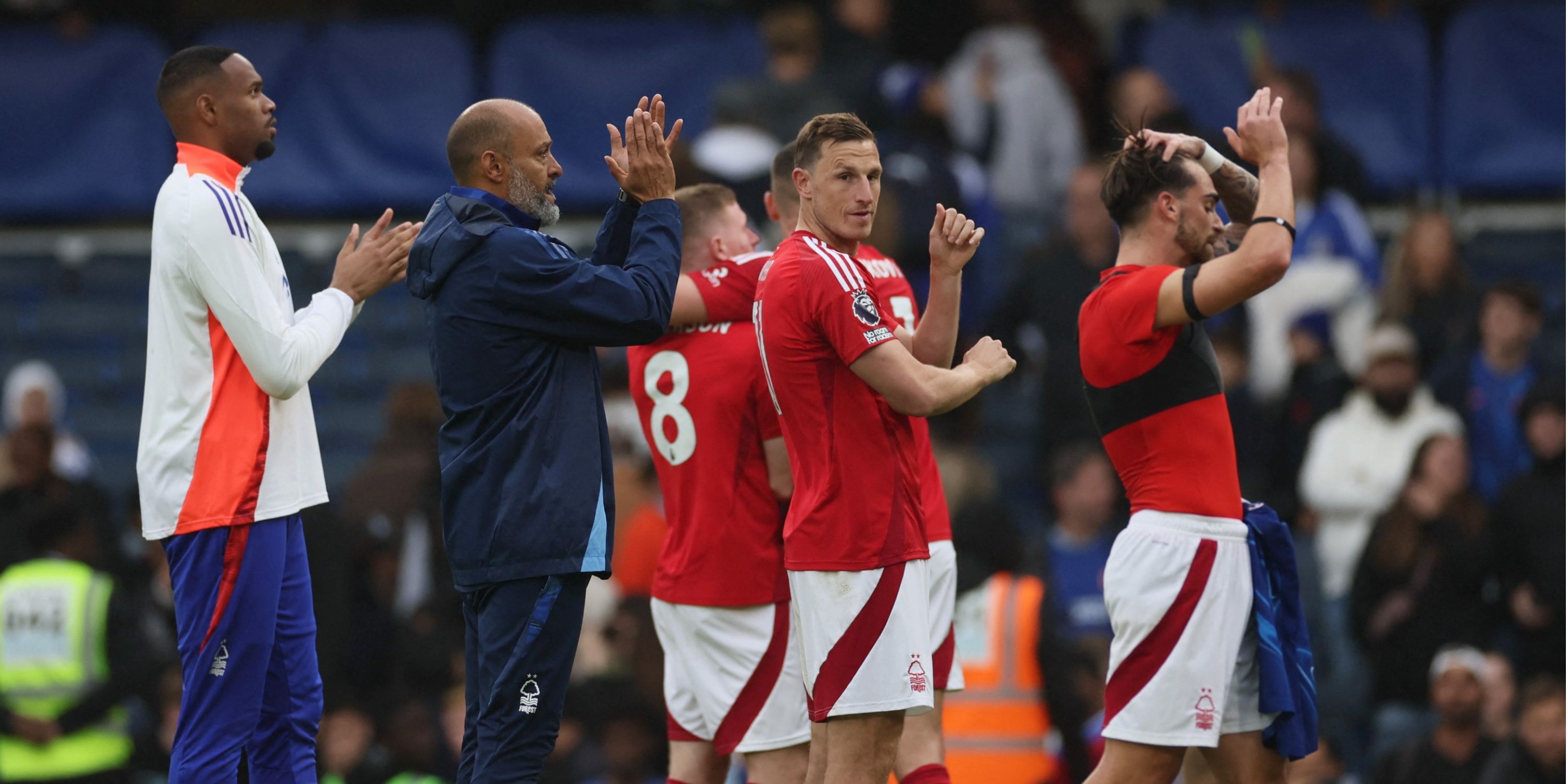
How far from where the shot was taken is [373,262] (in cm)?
601

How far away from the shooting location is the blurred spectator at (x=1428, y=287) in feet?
38.8

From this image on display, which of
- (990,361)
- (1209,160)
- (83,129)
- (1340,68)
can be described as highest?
(1340,68)

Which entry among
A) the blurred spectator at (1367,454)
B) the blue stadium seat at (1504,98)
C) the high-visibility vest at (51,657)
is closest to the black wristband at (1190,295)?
the blurred spectator at (1367,454)

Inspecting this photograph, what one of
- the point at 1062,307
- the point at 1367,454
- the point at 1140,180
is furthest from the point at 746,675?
the point at 1367,454

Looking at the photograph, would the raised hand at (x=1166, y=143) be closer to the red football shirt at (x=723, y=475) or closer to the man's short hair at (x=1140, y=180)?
the man's short hair at (x=1140, y=180)

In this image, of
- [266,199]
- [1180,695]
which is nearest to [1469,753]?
[1180,695]

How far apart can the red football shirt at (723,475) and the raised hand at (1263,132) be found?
5.77 ft

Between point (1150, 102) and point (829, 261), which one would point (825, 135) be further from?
point (1150, 102)

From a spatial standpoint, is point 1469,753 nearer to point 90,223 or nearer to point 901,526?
point 901,526

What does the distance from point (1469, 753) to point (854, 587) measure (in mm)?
5248

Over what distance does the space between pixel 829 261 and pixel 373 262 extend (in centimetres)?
154

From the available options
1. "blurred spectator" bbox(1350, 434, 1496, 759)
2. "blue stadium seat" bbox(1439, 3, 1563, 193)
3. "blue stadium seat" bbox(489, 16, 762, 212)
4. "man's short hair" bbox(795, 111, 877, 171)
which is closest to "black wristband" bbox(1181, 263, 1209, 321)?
"man's short hair" bbox(795, 111, 877, 171)

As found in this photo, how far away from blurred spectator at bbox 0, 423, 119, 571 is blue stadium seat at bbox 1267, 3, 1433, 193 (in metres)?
9.59

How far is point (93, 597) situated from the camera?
31.9 feet
